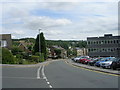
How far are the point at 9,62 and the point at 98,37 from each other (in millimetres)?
46185

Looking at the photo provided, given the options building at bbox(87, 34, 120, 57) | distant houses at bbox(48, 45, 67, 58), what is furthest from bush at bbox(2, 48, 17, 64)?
distant houses at bbox(48, 45, 67, 58)

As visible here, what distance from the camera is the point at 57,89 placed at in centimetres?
1144

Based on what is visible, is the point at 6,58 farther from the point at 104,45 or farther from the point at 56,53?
the point at 56,53

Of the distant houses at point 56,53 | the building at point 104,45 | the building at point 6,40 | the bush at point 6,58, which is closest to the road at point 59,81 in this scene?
the bush at point 6,58

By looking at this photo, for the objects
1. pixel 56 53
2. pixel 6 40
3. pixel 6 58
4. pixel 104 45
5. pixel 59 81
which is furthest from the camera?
pixel 56 53

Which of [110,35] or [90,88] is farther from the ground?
[110,35]

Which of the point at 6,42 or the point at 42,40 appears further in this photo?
the point at 42,40

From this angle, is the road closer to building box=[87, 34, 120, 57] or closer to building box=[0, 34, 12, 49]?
building box=[0, 34, 12, 49]

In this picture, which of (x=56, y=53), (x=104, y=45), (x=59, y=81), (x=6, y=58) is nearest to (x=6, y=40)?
(x=6, y=58)

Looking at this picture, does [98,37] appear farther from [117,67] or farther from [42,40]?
[117,67]

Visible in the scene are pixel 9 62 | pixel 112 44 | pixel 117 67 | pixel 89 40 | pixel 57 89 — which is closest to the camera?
pixel 57 89

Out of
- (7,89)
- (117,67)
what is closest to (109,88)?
(7,89)

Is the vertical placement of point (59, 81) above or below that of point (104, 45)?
below

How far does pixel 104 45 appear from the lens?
79.0 meters
